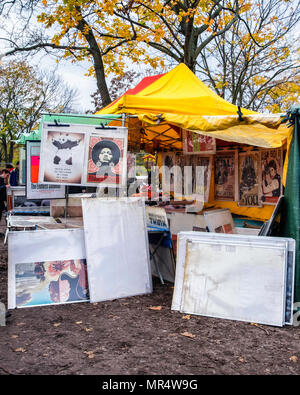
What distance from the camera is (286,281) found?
417 centimetres

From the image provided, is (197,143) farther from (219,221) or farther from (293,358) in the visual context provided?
(293,358)

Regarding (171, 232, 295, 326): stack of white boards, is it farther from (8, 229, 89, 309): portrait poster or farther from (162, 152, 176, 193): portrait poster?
(162, 152, 176, 193): portrait poster

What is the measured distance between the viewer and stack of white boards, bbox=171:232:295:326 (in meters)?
4.14

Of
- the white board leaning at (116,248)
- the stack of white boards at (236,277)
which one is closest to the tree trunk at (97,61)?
the white board leaning at (116,248)

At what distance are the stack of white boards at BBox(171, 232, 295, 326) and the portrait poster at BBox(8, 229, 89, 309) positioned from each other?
4.30 feet

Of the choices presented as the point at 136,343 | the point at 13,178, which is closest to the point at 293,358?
the point at 136,343

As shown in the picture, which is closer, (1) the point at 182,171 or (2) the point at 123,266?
(2) the point at 123,266

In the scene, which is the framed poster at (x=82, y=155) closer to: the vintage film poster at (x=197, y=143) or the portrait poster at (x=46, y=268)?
the portrait poster at (x=46, y=268)

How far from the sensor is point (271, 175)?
623 cm

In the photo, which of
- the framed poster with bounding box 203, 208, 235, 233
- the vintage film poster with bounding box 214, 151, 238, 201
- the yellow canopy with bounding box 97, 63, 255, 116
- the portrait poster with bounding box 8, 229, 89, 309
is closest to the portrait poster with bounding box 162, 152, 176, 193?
the vintage film poster with bounding box 214, 151, 238, 201

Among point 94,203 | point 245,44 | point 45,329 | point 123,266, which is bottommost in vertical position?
point 45,329
